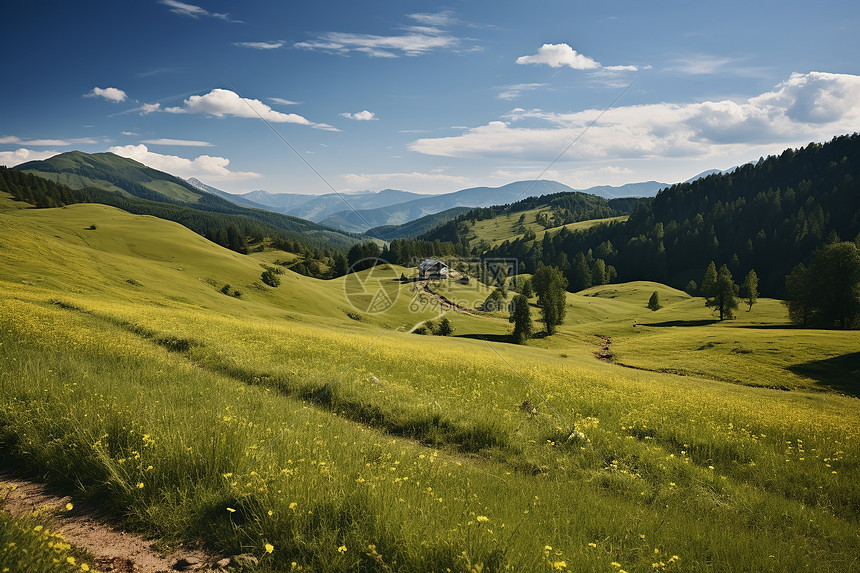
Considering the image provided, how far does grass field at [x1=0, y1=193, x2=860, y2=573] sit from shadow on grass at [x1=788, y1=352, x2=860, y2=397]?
24.2m

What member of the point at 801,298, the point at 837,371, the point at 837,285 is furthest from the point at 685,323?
the point at 837,371

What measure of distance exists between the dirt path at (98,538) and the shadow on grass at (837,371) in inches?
1742

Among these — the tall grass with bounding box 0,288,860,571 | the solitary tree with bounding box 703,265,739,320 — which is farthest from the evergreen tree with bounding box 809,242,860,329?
the tall grass with bounding box 0,288,860,571

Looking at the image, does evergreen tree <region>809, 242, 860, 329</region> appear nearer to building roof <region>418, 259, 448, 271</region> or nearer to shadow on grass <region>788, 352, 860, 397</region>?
shadow on grass <region>788, 352, 860, 397</region>

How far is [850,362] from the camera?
36.0 metres

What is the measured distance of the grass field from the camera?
221 inches

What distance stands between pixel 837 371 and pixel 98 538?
51.0m

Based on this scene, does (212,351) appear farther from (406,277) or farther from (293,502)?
(406,277)

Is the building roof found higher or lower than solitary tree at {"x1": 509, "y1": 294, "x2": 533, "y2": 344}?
higher

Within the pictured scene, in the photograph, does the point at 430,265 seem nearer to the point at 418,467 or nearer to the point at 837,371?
the point at 837,371

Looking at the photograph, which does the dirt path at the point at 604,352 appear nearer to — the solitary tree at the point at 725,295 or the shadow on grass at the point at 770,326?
the shadow on grass at the point at 770,326

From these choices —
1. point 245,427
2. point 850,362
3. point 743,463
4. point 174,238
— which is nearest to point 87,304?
point 245,427

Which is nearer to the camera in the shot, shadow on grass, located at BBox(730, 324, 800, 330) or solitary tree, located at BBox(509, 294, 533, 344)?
shadow on grass, located at BBox(730, 324, 800, 330)

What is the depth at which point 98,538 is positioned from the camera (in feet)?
17.9
